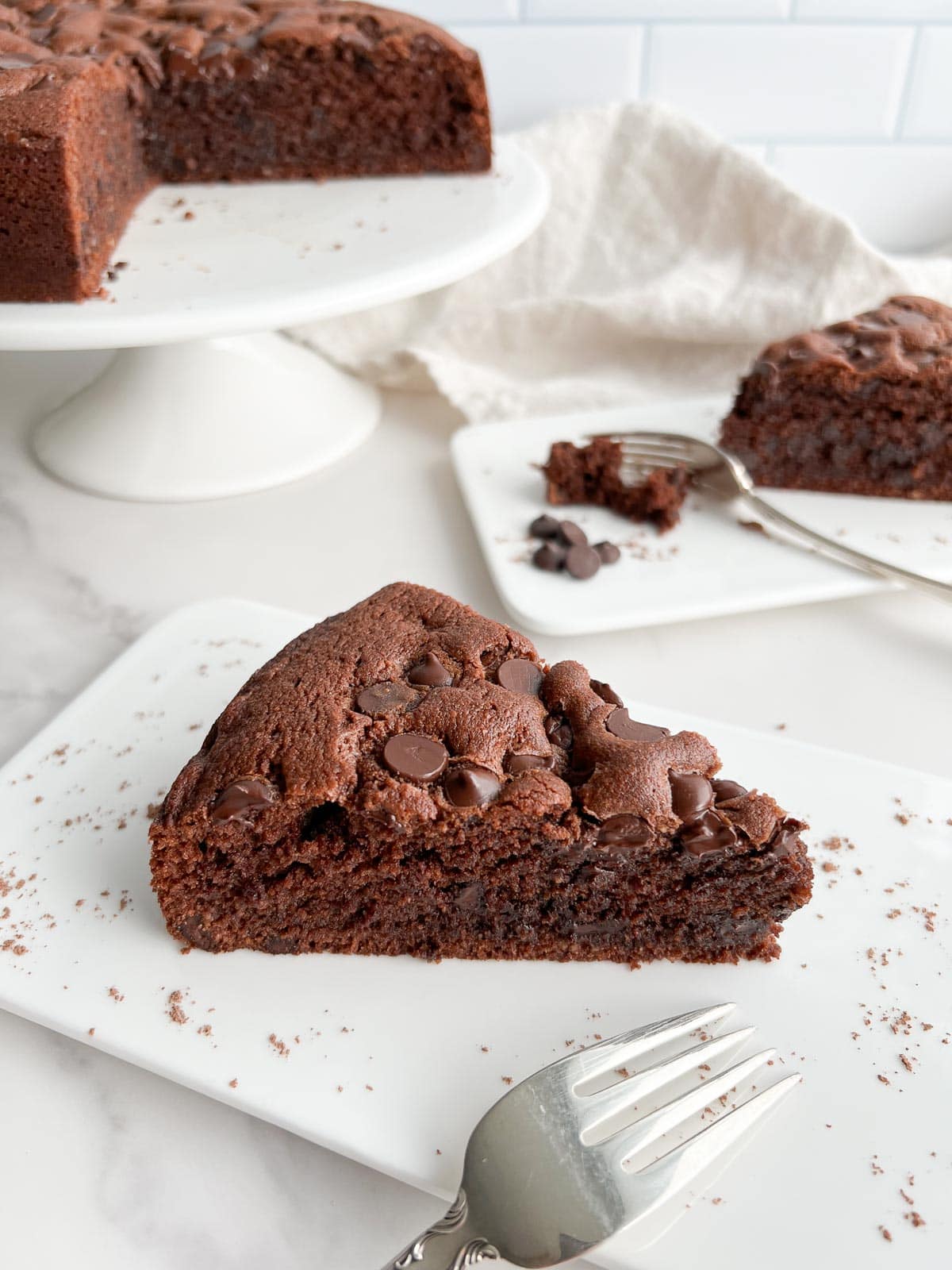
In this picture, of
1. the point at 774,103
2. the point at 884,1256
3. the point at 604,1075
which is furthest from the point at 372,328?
the point at 884,1256

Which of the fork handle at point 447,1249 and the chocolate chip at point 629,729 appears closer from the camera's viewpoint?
the fork handle at point 447,1249

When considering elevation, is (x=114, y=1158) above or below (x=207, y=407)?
below

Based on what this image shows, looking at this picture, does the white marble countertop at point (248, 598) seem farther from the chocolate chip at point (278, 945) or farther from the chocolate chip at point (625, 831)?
the chocolate chip at point (625, 831)

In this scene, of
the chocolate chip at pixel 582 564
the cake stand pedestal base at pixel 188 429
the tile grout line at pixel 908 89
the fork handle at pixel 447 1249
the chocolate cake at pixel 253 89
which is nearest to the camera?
the fork handle at pixel 447 1249

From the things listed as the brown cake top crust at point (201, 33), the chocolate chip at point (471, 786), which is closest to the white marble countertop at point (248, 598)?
the chocolate chip at point (471, 786)

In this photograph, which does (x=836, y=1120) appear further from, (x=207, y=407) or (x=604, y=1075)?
(x=207, y=407)

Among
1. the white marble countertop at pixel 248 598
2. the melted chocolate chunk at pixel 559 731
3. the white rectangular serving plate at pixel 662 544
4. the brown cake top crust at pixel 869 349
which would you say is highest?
the brown cake top crust at pixel 869 349
